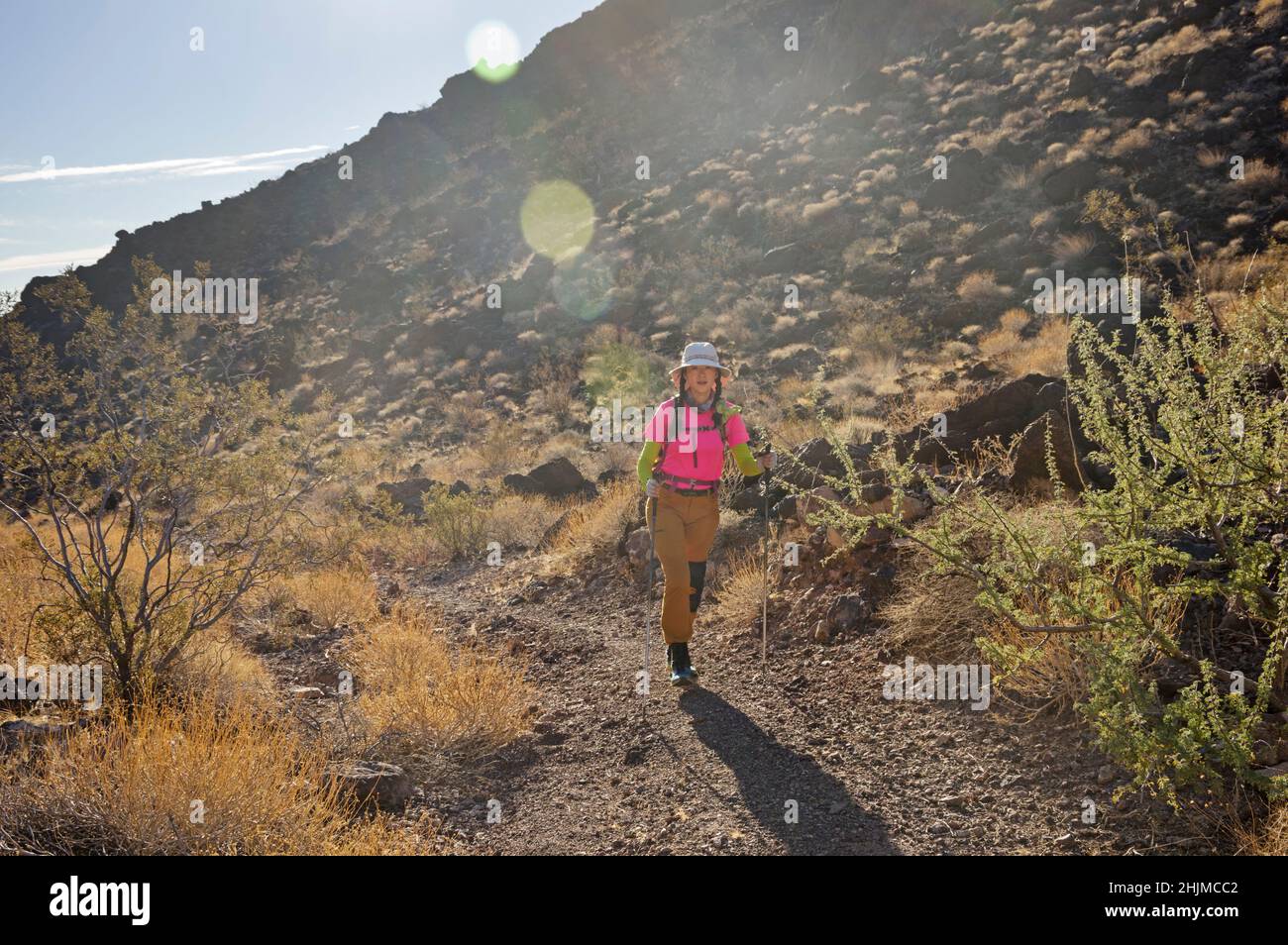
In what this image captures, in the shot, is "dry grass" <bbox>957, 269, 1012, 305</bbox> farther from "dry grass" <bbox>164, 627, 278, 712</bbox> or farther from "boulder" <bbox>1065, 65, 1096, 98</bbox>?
"dry grass" <bbox>164, 627, 278, 712</bbox>

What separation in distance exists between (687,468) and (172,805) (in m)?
3.37

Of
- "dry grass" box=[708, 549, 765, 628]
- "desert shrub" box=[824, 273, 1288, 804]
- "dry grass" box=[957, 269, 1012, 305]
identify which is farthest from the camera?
"dry grass" box=[957, 269, 1012, 305]

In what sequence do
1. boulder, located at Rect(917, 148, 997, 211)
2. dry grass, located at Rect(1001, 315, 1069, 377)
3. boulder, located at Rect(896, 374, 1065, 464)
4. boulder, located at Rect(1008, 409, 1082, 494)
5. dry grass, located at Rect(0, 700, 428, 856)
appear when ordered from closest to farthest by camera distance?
1. dry grass, located at Rect(0, 700, 428, 856)
2. boulder, located at Rect(1008, 409, 1082, 494)
3. boulder, located at Rect(896, 374, 1065, 464)
4. dry grass, located at Rect(1001, 315, 1069, 377)
5. boulder, located at Rect(917, 148, 997, 211)

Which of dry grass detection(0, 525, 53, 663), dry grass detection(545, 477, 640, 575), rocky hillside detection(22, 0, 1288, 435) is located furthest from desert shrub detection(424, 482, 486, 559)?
rocky hillside detection(22, 0, 1288, 435)

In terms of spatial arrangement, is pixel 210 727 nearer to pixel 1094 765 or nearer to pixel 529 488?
pixel 1094 765

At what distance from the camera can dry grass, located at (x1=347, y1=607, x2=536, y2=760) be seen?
15.8ft

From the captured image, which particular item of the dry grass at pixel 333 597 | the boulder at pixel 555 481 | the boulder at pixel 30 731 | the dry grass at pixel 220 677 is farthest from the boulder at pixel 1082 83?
the boulder at pixel 30 731

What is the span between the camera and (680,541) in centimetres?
544

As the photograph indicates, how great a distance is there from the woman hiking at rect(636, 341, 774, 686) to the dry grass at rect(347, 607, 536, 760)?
48.5 inches

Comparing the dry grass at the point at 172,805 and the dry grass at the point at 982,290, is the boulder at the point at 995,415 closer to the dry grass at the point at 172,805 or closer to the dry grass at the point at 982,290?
the dry grass at the point at 172,805

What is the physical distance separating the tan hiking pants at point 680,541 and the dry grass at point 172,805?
2.29 metres

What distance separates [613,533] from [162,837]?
618cm

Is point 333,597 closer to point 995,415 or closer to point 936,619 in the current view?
point 936,619

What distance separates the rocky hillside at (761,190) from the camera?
1739 cm
